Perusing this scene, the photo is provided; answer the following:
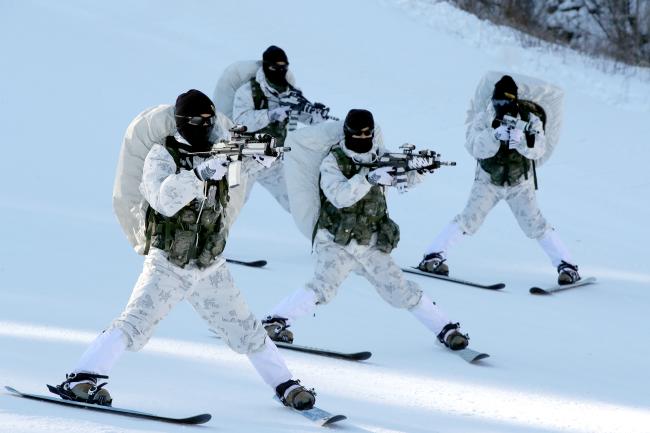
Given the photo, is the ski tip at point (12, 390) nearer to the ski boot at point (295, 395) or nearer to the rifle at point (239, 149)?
the ski boot at point (295, 395)

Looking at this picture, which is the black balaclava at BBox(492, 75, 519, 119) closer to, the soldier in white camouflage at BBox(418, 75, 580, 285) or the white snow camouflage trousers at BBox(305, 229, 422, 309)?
the soldier in white camouflage at BBox(418, 75, 580, 285)

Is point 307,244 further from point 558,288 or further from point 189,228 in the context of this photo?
point 189,228

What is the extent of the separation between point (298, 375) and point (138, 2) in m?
14.5

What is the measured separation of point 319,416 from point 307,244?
5.17 metres

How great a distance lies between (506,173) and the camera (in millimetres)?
9531

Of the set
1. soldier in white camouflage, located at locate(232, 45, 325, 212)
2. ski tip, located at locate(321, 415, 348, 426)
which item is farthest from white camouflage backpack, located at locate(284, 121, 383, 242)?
soldier in white camouflage, located at locate(232, 45, 325, 212)

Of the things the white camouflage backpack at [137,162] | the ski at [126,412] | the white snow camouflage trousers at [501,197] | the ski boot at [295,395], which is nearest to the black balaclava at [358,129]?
the white camouflage backpack at [137,162]

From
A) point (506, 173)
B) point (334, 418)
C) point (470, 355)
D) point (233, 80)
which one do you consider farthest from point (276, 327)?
point (233, 80)

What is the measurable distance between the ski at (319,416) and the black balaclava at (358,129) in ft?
5.71

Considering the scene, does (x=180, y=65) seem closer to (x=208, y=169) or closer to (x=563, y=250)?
(x=563, y=250)

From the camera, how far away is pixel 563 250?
9.82 m

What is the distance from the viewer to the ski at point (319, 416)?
5.87 m

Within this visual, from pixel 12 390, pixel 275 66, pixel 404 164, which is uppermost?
pixel 275 66

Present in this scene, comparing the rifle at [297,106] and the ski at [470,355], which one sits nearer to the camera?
the ski at [470,355]
